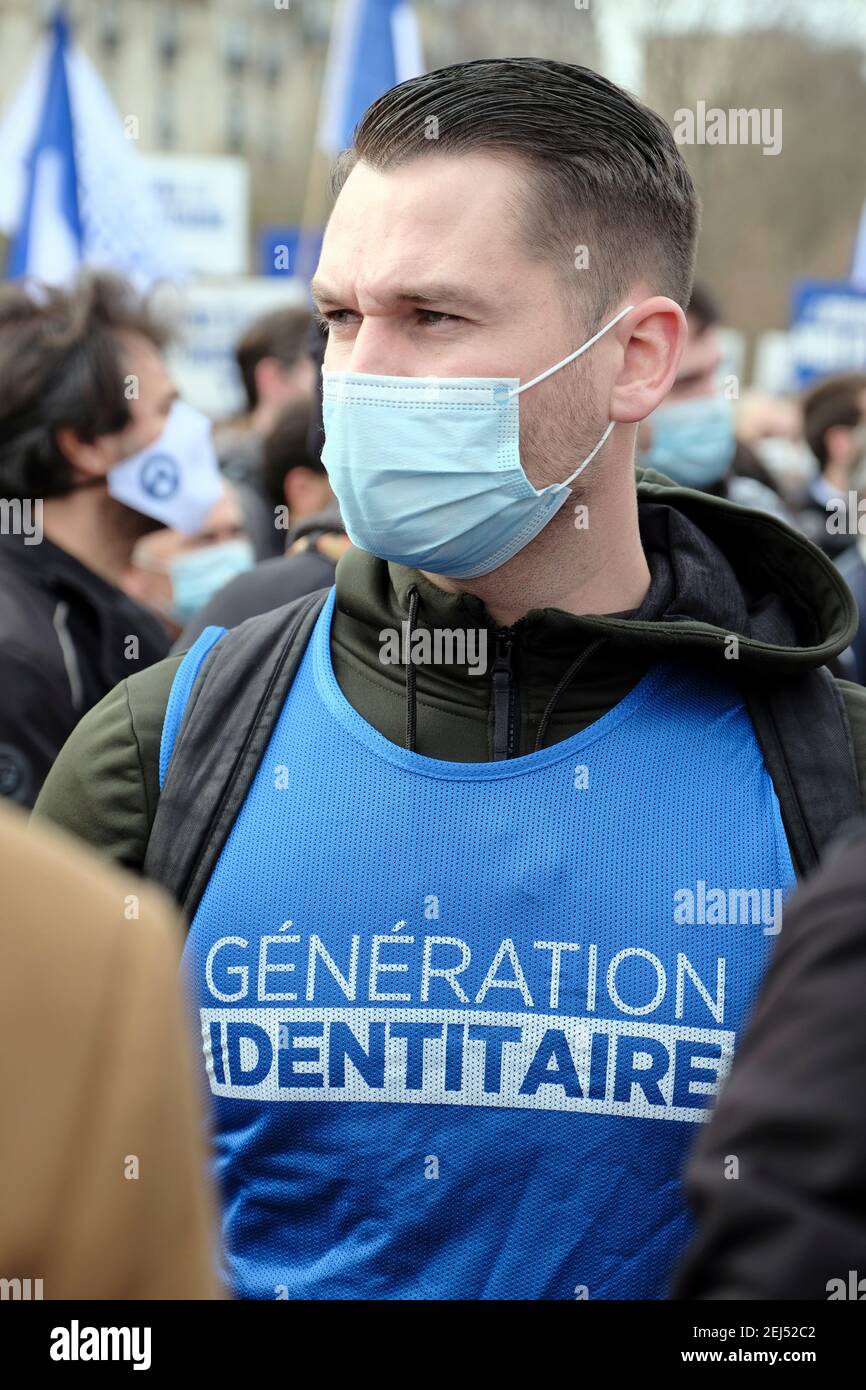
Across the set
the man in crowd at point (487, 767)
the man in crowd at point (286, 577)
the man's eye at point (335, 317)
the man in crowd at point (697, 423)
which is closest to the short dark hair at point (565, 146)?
the man in crowd at point (487, 767)

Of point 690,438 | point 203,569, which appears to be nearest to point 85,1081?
point 203,569

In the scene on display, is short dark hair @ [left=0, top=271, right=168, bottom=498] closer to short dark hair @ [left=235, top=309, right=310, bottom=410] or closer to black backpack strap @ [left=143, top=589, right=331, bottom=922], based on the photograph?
black backpack strap @ [left=143, top=589, right=331, bottom=922]

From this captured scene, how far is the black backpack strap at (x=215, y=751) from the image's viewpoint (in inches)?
95.0

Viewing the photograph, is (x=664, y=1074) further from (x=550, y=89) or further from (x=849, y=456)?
(x=849, y=456)

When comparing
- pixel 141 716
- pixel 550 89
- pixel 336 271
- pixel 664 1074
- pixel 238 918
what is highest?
pixel 550 89

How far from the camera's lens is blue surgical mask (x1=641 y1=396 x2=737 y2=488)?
652 cm

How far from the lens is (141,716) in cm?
251

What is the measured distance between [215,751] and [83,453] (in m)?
2.17

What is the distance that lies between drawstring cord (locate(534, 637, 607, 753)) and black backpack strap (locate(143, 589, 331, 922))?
15.4 inches

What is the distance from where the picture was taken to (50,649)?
3.81 m

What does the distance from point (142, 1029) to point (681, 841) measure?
1.39 meters

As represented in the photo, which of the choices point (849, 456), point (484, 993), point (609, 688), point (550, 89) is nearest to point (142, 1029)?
point (484, 993)

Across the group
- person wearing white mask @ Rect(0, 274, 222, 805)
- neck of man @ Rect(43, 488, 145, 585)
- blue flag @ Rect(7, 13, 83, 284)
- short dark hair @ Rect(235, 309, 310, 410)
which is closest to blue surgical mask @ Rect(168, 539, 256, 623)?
person wearing white mask @ Rect(0, 274, 222, 805)

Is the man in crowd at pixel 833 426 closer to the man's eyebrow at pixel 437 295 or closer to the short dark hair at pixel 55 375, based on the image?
the short dark hair at pixel 55 375
